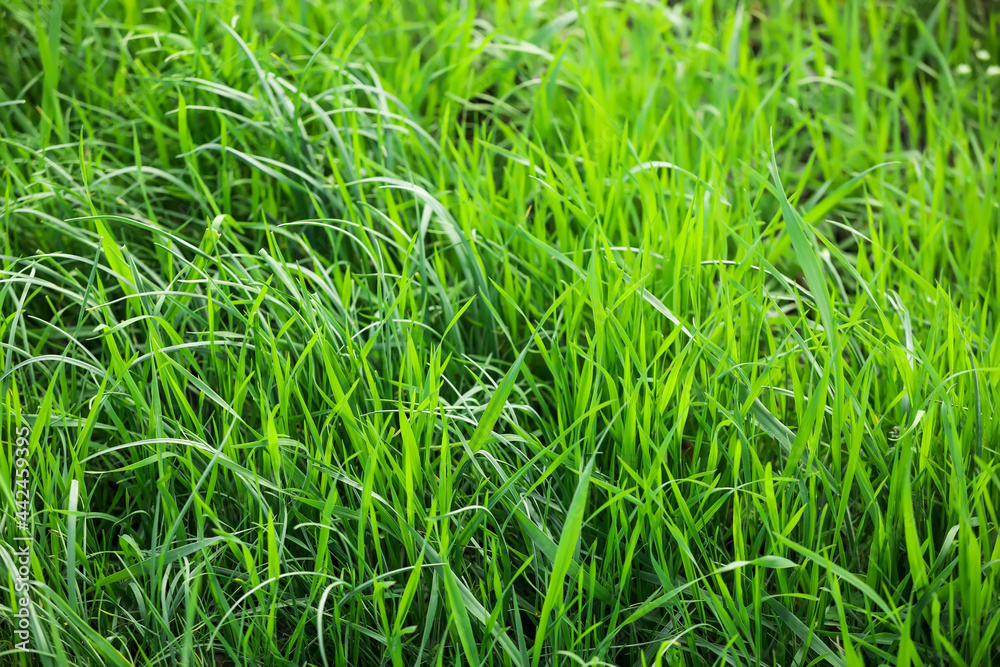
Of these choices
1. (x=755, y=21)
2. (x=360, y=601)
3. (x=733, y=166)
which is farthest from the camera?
(x=755, y=21)

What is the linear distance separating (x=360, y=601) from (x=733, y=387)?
30.3 inches

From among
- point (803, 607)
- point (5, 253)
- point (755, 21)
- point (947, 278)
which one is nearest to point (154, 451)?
point (5, 253)

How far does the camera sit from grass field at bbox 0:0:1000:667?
125cm

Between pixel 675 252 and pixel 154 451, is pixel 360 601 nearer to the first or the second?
pixel 154 451

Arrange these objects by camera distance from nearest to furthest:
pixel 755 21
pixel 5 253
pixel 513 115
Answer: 1. pixel 5 253
2. pixel 513 115
3. pixel 755 21

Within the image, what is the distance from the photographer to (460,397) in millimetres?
1480

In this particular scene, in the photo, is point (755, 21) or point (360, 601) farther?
point (755, 21)

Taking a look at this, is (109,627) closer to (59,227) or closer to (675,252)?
(59,227)

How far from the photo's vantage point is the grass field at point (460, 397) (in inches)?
49.1

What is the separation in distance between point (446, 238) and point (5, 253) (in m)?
0.99

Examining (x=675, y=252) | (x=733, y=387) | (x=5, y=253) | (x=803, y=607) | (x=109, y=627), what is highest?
(x=5, y=253)

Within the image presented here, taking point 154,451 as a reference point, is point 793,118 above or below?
above

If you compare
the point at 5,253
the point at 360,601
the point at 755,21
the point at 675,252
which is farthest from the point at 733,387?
the point at 755,21

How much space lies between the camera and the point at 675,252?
1619mm
